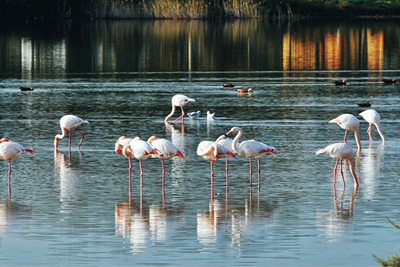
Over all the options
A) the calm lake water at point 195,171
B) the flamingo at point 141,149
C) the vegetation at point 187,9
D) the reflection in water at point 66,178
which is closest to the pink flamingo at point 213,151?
the calm lake water at point 195,171

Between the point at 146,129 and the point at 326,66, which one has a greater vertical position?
the point at 326,66

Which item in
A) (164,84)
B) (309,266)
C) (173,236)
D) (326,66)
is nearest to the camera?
(309,266)

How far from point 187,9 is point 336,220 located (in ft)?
209

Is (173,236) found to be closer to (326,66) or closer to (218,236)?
(218,236)

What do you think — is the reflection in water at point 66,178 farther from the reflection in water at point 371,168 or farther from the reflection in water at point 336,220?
the reflection in water at point 371,168

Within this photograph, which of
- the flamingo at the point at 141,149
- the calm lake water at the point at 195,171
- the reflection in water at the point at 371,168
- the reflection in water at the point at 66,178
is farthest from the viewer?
the reflection in water at the point at 371,168

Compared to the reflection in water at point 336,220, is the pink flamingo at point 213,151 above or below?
above

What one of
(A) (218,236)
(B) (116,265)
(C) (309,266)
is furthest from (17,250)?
(C) (309,266)

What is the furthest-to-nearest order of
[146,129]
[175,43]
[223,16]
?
[223,16] < [175,43] < [146,129]

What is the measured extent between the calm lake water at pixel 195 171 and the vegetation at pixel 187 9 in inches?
1291

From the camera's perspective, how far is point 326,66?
3894 centimetres

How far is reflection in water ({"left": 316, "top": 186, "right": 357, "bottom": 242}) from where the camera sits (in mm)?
11677

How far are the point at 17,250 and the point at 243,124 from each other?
11389 mm

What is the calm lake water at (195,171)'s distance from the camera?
11.0 meters
